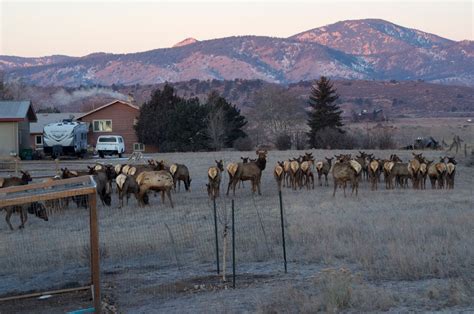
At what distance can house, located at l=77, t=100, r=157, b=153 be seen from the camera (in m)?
78.4

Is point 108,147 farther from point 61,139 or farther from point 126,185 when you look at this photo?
point 126,185

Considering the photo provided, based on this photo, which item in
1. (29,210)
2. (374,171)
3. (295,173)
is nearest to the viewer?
(29,210)

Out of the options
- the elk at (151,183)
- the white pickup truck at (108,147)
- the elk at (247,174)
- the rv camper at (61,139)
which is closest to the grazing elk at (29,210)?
the elk at (151,183)

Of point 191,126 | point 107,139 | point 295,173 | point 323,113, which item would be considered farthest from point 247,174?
point 323,113

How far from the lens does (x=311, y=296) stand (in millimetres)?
11844

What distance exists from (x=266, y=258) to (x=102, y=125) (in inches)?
2537

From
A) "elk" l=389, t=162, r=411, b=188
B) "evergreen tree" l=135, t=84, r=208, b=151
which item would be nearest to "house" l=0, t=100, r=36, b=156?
"evergreen tree" l=135, t=84, r=208, b=151

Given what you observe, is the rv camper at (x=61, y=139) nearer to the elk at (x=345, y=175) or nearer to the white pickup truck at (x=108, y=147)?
the white pickup truck at (x=108, y=147)

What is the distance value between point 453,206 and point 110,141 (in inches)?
1573

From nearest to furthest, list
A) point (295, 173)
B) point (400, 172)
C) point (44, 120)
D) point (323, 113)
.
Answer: point (400, 172) → point (295, 173) → point (323, 113) → point (44, 120)

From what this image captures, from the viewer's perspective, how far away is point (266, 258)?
52.9 ft

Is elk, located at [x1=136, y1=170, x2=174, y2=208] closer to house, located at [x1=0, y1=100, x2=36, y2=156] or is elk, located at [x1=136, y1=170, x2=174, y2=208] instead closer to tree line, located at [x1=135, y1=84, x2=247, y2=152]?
house, located at [x1=0, y1=100, x2=36, y2=156]

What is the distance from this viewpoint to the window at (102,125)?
78625mm

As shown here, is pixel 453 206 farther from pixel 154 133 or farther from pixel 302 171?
pixel 154 133
